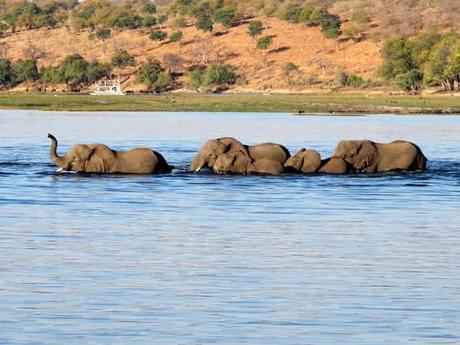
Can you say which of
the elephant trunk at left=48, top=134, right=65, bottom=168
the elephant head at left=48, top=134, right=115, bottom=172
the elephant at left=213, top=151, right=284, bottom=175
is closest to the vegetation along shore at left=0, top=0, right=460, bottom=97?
the elephant at left=213, top=151, right=284, bottom=175

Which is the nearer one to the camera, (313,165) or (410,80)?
(313,165)

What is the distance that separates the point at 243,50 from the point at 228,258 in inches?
4258

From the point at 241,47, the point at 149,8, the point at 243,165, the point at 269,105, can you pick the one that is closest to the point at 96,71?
the point at 241,47

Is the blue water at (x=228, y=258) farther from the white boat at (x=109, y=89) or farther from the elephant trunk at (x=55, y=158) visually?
the white boat at (x=109, y=89)

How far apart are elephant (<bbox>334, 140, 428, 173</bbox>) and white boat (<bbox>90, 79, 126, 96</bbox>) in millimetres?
68586

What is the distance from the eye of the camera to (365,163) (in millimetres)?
33438

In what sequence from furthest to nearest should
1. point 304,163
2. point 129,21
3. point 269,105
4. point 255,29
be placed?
1. point 129,21
2. point 255,29
3. point 269,105
4. point 304,163

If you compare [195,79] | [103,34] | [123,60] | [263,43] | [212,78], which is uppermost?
[103,34]

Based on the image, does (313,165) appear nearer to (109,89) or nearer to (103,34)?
(109,89)

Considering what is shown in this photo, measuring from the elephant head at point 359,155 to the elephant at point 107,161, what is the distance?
14.5 ft

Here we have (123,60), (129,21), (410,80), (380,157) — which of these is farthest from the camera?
(129,21)

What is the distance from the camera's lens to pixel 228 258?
669 inches

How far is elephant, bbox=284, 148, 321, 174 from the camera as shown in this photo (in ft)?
105

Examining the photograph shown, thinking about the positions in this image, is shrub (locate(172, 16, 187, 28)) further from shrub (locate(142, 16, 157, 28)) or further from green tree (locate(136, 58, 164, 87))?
green tree (locate(136, 58, 164, 87))
